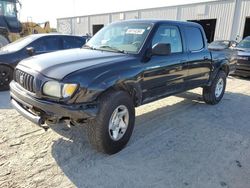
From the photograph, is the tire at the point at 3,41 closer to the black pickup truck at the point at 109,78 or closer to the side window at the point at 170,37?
the black pickup truck at the point at 109,78

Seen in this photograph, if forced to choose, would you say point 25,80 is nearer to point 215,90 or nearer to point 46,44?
point 46,44


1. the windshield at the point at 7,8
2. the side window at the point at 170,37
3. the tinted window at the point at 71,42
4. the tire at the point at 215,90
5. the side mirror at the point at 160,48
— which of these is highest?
the windshield at the point at 7,8

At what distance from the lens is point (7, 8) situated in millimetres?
13844

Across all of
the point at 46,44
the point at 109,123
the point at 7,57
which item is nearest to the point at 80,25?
the point at 46,44

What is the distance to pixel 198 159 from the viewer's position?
3.52 m

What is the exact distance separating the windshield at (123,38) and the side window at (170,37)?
0.64ft

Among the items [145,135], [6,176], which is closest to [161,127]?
[145,135]

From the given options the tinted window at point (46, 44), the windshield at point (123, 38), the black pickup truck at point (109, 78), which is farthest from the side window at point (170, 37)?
the tinted window at point (46, 44)

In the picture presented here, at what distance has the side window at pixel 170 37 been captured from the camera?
4.23m

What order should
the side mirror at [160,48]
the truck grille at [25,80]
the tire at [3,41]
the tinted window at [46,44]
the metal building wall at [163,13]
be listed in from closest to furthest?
the truck grille at [25,80]
the side mirror at [160,48]
the tinted window at [46,44]
the tire at [3,41]
the metal building wall at [163,13]

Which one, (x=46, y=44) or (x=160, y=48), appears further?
(x=46, y=44)

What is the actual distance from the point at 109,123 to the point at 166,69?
62.2 inches

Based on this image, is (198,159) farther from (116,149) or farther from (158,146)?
(116,149)

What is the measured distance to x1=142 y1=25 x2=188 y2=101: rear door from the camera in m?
4.05
